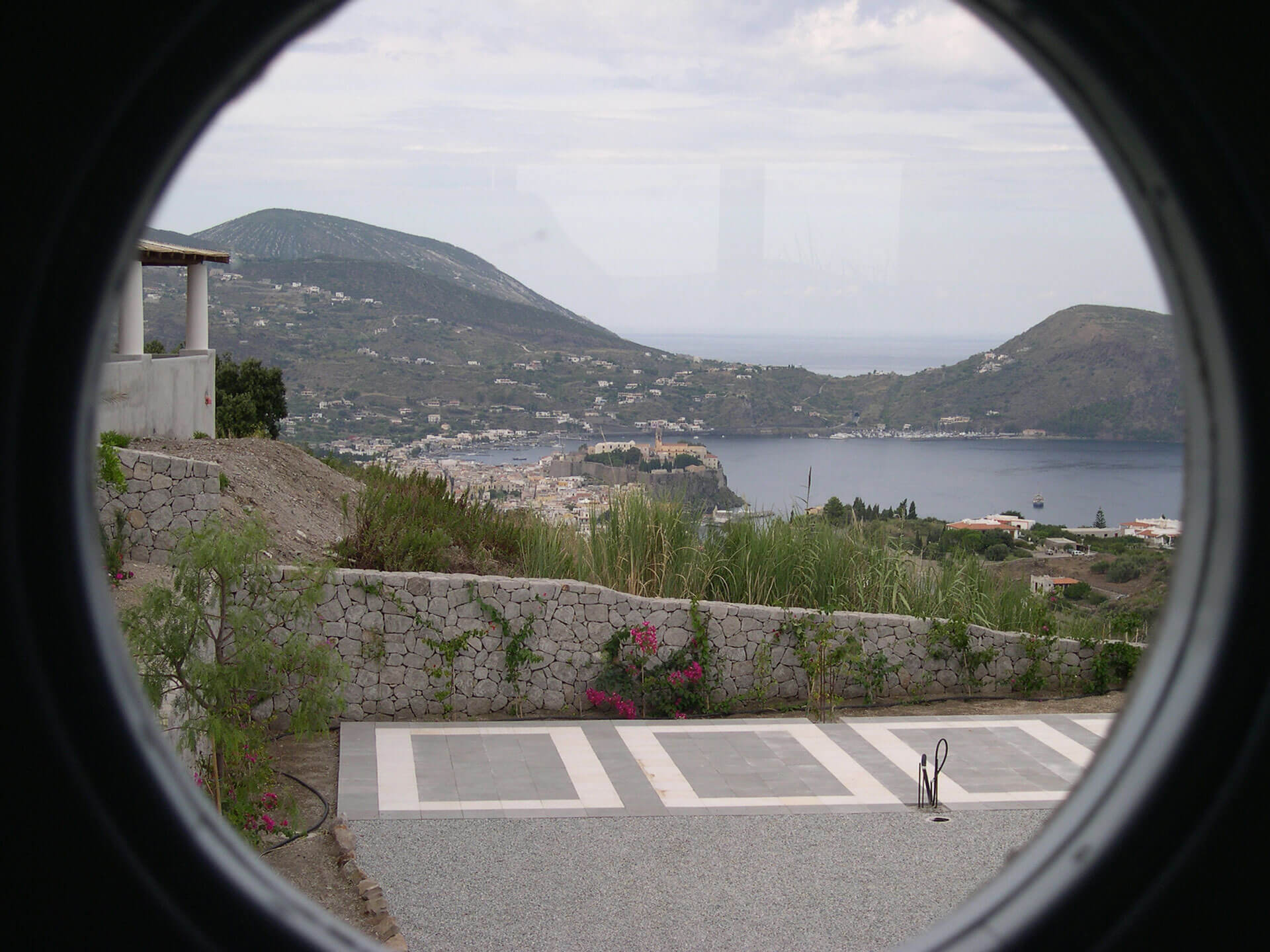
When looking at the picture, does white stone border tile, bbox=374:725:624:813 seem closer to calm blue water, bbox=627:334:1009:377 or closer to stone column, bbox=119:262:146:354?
stone column, bbox=119:262:146:354

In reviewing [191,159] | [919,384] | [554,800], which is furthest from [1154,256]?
[919,384]

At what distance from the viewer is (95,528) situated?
1.10 meters

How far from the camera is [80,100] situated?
3.13 feet

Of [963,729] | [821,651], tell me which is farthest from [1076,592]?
[821,651]

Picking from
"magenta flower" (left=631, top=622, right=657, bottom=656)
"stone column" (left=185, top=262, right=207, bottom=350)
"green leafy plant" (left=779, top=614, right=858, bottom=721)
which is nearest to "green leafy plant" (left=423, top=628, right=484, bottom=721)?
"magenta flower" (left=631, top=622, right=657, bottom=656)

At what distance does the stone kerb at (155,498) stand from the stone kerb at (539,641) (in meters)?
1.70

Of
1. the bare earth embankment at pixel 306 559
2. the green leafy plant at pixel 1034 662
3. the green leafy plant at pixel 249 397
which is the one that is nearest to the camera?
the bare earth embankment at pixel 306 559

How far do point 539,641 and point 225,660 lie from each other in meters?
3.41

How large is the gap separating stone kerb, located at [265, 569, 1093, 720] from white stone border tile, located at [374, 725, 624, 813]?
0.49 m

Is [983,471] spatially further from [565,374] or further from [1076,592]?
[1076,592]

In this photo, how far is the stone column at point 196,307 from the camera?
15484 mm

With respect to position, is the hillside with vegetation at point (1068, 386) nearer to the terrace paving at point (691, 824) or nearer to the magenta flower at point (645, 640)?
the magenta flower at point (645, 640)

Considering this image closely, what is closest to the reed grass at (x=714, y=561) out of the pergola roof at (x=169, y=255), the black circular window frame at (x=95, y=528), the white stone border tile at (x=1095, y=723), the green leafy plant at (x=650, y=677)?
the green leafy plant at (x=650, y=677)

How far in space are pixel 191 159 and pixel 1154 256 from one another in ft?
3.61
